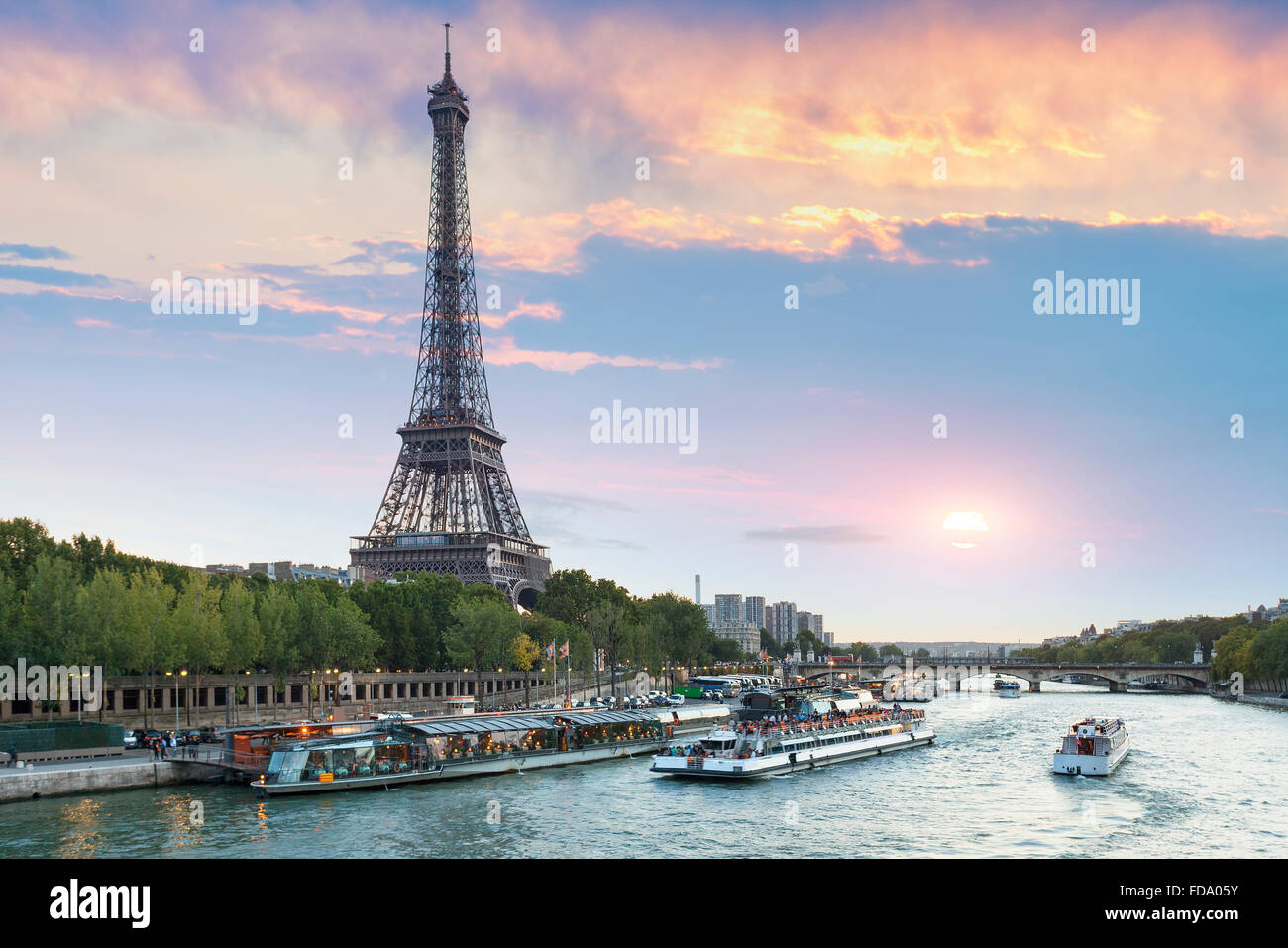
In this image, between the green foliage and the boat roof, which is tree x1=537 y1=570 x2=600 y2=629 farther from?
the boat roof

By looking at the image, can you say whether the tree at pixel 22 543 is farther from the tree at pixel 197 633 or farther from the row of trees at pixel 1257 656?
the row of trees at pixel 1257 656

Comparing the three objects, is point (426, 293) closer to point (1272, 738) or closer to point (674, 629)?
point (674, 629)

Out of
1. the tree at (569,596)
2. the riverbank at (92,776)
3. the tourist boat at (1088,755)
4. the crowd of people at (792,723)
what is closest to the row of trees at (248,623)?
the tree at (569,596)

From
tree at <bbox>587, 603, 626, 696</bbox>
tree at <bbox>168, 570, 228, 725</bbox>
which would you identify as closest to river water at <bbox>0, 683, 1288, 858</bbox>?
tree at <bbox>168, 570, 228, 725</bbox>

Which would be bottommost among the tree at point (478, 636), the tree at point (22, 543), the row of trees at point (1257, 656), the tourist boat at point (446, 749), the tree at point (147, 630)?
the row of trees at point (1257, 656)

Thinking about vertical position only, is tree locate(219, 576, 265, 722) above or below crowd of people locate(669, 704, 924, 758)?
above
